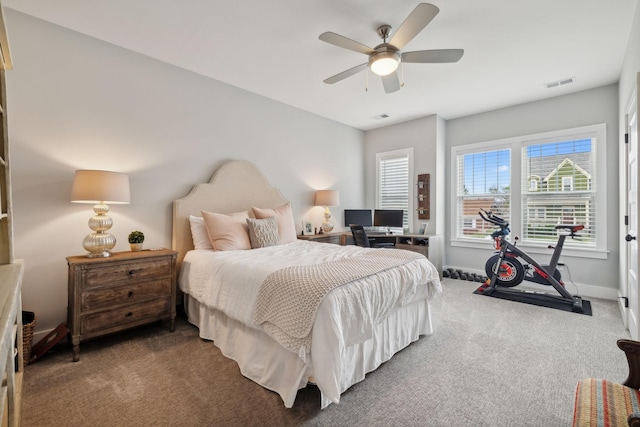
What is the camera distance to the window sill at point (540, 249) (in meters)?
4.00

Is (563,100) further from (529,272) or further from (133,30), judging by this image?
(133,30)

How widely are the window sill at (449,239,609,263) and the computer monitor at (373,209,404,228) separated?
40.4 inches

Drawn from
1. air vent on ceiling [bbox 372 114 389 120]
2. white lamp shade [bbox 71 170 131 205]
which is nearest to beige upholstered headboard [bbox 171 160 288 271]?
white lamp shade [bbox 71 170 131 205]

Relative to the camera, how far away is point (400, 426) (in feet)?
5.48

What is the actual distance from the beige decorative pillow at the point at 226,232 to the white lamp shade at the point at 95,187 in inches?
34.6

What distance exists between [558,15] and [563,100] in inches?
89.0

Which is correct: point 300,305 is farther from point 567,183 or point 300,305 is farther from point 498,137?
point 498,137

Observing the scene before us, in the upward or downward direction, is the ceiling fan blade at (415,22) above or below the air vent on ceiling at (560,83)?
below

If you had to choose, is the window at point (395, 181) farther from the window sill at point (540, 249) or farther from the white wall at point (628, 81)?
the white wall at point (628, 81)

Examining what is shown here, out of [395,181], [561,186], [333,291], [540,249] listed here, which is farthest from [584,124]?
[333,291]

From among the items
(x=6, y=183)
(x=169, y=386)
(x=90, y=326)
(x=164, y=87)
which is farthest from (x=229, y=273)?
(x=164, y=87)

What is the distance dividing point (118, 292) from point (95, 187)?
0.93 metres

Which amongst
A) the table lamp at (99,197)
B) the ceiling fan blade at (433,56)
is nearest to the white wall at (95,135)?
the table lamp at (99,197)

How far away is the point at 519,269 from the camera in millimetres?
4078
